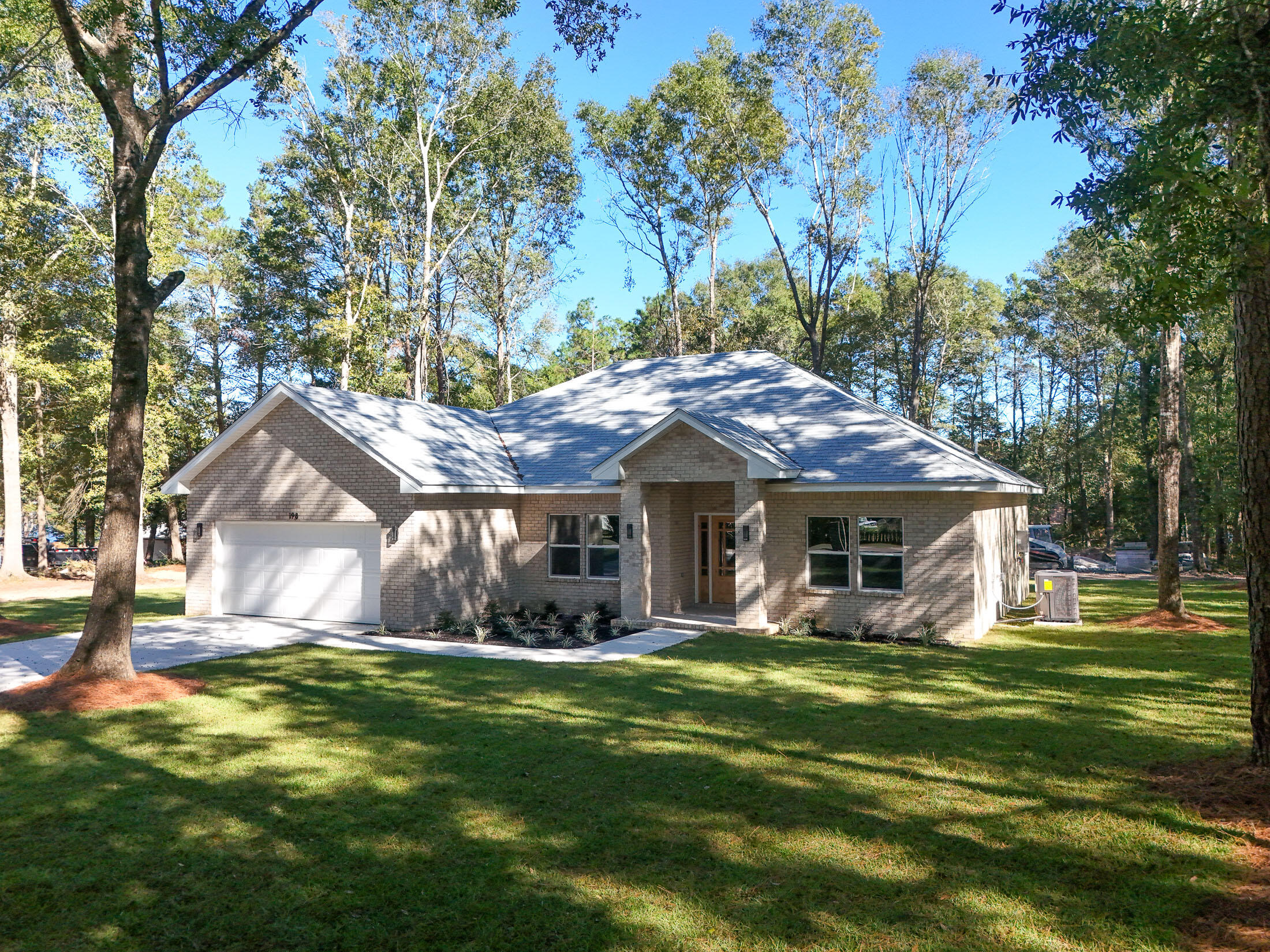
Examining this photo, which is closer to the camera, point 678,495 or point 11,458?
point 678,495

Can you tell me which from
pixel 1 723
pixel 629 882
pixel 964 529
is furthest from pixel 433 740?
pixel 964 529

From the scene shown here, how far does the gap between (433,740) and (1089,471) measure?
1956 inches

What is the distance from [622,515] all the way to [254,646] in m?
7.51

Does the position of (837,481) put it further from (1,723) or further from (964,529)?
(1,723)

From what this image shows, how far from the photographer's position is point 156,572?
3203cm

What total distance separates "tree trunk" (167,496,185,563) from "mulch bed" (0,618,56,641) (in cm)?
2288

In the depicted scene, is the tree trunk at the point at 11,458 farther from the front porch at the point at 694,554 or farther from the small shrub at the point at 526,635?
the front porch at the point at 694,554

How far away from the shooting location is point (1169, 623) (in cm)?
1652

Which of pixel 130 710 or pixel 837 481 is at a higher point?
pixel 837 481

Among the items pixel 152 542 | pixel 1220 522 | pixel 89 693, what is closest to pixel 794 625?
pixel 89 693

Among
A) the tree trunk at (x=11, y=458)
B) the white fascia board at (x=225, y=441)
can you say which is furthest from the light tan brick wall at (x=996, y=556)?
the tree trunk at (x=11, y=458)

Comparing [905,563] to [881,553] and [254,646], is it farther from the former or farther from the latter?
[254,646]

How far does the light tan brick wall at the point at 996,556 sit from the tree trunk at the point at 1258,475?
7841 mm

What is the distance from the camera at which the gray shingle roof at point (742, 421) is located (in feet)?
51.1
